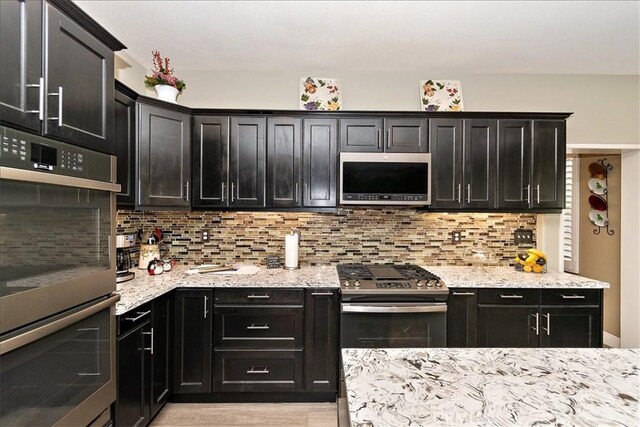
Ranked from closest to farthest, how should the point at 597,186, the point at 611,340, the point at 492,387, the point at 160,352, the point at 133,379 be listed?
1. the point at 492,387
2. the point at 133,379
3. the point at 160,352
4. the point at 611,340
5. the point at 597,186

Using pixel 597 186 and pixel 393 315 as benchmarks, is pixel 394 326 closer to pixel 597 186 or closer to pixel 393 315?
pixel 393 315

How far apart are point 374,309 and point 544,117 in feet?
7.05

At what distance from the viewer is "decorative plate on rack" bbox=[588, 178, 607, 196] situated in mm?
3605

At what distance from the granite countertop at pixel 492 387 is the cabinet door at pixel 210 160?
1.94 metres

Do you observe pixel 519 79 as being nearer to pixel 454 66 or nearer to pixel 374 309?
pixel 454 66

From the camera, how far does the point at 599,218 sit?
3.67 m

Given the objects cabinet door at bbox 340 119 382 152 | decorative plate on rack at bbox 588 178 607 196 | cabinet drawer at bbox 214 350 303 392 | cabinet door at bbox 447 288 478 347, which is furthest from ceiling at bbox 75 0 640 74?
cabinet drawer at bbox 214 350 303 392

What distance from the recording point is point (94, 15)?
214 centimetres

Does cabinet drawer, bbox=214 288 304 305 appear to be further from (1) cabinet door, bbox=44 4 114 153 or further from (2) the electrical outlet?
(2) the electrical outlet

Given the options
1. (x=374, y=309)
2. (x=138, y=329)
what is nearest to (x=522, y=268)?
(x=374, y=309)

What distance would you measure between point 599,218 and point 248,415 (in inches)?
163

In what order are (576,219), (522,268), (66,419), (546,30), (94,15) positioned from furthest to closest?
(576,219)
(522,268)
(546,30)
(94,15)
(66,419)

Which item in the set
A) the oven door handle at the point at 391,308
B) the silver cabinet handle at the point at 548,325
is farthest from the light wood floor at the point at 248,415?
the silver cabinet handle at the point at 548,325

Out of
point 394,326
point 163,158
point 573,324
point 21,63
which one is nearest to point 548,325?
point 573,324
